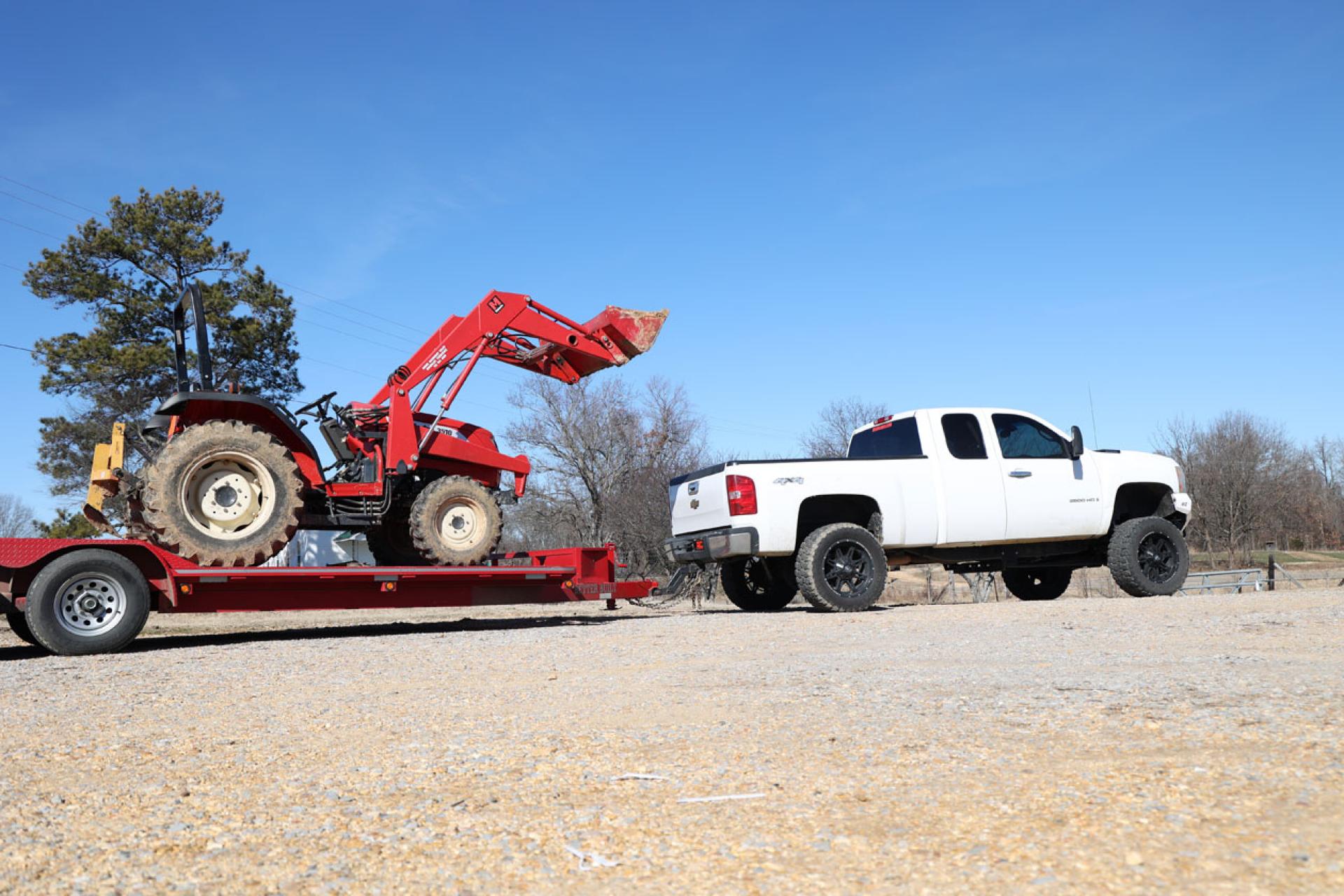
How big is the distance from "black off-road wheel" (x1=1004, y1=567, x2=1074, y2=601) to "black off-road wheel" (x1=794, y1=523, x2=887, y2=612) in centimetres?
349

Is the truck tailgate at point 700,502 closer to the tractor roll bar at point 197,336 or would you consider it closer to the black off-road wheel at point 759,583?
the black off-road wheel at point 759,583

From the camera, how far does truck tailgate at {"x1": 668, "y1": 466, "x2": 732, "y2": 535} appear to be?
37.6 ft

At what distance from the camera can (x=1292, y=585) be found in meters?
26.2

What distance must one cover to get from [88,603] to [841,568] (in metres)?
7.24

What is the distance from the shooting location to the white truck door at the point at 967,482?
39.0ft

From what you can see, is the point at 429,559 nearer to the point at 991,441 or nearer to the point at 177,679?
the point at 177,679

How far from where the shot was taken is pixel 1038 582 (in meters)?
14.7

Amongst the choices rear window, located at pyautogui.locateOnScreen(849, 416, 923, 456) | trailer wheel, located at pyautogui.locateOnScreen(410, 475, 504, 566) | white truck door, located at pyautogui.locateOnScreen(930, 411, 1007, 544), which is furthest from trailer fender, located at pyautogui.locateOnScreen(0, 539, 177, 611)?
white truck door, located at pyautogui.locateOnScreen(930, 411, 1007, 544)

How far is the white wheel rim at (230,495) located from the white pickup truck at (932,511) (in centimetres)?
461

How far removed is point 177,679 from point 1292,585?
27051mm

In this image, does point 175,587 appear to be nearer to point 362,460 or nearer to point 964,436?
point 362,460

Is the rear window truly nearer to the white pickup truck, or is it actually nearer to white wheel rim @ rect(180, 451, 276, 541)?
the white pickup truck

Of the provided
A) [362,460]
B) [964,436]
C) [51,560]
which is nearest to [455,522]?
[362,460]

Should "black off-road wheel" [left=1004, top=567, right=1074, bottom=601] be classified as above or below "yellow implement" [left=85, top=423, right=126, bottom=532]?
below
